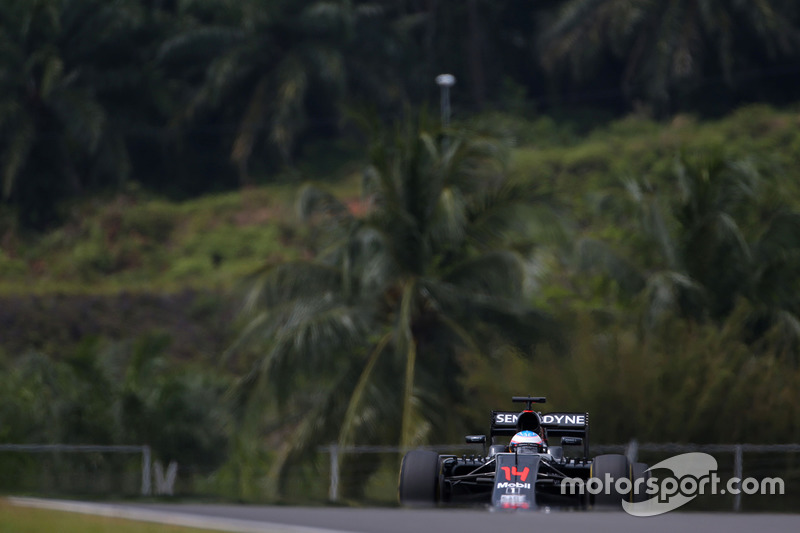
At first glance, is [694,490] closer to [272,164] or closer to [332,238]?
[332,238]

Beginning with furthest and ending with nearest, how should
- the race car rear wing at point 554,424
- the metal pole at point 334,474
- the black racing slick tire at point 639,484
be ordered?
the metal pole at point 334,474, the race car rear wing at point 554,424, the black racing slick tire at point 639,484

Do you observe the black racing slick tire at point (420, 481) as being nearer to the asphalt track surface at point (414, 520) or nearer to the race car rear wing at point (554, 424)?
the asphalt track surface at point (414, 520)

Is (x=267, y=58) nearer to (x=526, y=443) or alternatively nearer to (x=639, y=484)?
(x=526, y=443)

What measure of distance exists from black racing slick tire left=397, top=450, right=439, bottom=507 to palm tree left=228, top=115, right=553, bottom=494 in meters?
11.4

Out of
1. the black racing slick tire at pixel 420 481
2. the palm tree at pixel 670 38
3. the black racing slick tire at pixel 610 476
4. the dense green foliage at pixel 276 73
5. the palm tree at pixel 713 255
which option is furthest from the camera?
the dense green foliage at pixel 276 73

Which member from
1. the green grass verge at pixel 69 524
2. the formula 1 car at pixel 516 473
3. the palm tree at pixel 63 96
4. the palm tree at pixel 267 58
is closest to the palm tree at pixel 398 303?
the formula 1 car at pixel 516 473

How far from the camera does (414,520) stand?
1045cm

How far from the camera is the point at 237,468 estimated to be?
25547mm

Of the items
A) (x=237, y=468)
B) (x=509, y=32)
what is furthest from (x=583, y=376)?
(x=509, y=32)

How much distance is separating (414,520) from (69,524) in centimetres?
256

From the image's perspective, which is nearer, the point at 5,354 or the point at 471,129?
the point at 471,129

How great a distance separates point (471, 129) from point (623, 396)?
5.87 metres

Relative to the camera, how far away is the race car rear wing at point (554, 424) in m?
12.9

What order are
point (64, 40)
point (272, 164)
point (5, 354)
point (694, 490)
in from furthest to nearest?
point (272, 164), point (64, 40), point (5, 354), point (694, 490)
